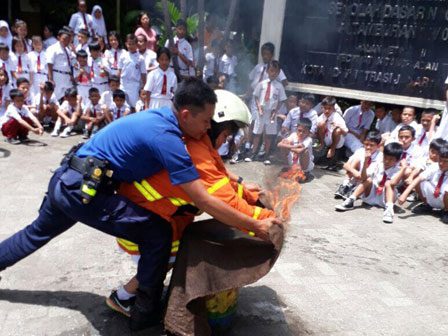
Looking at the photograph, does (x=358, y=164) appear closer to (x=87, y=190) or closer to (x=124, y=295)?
(x=124, y=295)

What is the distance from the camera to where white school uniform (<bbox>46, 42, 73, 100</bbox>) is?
8.56 m

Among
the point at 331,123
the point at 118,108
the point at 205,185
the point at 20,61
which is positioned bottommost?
A: the point at 118,108

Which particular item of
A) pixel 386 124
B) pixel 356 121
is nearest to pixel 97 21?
pixel 356 121

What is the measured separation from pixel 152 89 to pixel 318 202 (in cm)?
373

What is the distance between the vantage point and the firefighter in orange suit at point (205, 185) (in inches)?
96.2

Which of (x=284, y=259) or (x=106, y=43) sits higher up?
(x=106, y=43)

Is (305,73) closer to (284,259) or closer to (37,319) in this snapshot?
(284,259)

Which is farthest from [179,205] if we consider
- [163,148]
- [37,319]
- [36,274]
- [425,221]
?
[425,221]

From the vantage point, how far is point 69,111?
8328 millimetres

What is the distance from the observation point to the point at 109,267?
3574 mm

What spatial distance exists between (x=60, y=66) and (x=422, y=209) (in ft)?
22.7

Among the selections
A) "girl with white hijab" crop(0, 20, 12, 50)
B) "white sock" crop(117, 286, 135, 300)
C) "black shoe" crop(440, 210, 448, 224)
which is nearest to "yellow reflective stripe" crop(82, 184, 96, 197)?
"white sock" crop(117, 286, 135, 300)

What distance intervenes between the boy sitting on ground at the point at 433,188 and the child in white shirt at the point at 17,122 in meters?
5.87

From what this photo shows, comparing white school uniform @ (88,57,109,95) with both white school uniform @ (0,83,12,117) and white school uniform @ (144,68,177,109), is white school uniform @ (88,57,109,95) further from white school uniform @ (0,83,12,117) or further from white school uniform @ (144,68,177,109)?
white school uniform @ (0,83,12,117)
